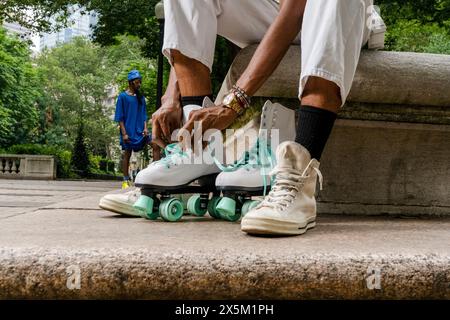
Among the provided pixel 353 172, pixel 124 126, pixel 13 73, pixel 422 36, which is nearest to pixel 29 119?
pixel 13 73

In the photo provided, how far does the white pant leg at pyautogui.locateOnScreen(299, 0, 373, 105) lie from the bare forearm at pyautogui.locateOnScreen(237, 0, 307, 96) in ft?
0.32

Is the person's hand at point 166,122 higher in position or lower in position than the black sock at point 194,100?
lower

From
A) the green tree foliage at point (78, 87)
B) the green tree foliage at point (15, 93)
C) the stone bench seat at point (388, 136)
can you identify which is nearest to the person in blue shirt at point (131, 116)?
the stone bench seat at point (388, 136)

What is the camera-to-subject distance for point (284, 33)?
208cm

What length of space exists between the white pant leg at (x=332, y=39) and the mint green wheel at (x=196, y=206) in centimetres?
76

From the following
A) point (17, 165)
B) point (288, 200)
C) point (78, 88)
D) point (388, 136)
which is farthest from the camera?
point (78, 88)

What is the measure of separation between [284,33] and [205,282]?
3.76ft

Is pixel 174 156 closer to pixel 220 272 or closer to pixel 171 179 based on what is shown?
pixel 171 179

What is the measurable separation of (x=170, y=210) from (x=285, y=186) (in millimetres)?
579

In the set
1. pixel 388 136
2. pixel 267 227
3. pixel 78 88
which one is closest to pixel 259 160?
pixel 267 227

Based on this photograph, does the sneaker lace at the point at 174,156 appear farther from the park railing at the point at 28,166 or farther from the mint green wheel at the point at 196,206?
the park railing at the point at 28,166

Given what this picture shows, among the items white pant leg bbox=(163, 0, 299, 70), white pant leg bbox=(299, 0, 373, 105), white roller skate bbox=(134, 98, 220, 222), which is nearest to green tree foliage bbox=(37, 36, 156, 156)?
white pant leg bbox=(163, 0, 299, 70)

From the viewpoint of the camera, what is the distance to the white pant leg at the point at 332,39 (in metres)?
1.89

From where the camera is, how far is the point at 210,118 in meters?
2.04
